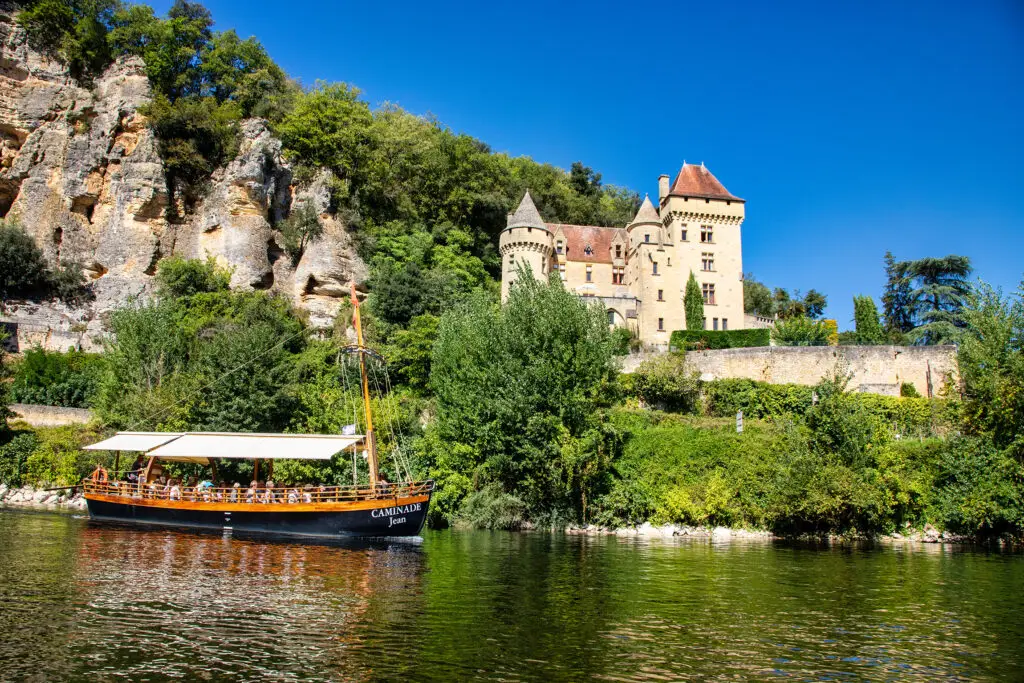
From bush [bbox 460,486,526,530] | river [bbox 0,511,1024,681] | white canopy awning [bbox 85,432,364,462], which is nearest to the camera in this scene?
river [bbox 0,511,1024,681]

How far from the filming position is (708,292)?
48500mm

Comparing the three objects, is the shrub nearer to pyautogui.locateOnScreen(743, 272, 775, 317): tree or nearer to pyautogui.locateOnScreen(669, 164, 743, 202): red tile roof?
pyautogui.locateOnScreen(669, 164, 743, 202): red tile roof

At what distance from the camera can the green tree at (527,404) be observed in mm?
→ 26656

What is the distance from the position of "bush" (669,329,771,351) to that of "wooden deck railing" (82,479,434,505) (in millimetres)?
22055

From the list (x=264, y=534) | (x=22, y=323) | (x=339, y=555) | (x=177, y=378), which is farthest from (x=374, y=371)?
(x=22, y=323)

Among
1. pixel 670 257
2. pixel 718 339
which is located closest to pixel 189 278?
pixel 670 257

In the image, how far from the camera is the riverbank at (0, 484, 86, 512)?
30.8 m

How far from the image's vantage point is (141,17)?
50.5 metres

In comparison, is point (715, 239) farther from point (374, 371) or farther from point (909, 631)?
point (909, 631)

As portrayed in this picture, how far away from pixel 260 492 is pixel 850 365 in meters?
27.9

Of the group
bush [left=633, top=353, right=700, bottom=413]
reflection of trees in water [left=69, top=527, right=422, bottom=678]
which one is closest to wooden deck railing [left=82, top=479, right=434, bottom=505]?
reflection of trees in water [left=69, top=527, right=422, bottom=678]

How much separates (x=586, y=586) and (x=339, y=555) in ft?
25.1

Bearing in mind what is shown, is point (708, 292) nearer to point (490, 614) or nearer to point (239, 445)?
point (239, 445)

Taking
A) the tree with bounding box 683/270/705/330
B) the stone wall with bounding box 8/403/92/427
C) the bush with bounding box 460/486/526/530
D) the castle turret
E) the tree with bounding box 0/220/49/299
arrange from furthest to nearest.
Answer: the castle turret
the tree with bounding box 683/270/705/330
the tree with bounding box 0/220/49/299
the stone wall with bounding box 8/403/92/427
the bush with bounding box 460/486/526/530
